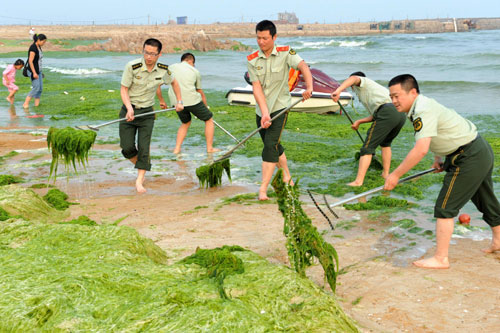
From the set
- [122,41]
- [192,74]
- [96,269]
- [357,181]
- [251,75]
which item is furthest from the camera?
[122,41]

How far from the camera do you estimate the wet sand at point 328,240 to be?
3.99 metres

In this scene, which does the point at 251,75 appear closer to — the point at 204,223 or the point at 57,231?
the point at 204,223

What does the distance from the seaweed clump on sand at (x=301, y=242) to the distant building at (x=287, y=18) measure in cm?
15595

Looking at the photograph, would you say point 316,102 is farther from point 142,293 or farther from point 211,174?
point 142,293

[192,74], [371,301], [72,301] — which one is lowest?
[371,301]

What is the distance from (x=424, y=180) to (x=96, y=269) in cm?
550

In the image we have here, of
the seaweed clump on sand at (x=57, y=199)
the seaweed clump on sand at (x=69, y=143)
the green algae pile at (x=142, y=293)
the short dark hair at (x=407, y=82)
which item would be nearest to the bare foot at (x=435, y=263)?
the green algae pile at (x=142, y=293)

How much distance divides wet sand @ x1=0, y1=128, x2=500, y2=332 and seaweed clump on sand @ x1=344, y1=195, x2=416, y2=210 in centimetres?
21

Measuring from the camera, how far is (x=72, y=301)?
351 centimetres

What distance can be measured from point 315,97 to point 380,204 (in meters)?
A: 8.08

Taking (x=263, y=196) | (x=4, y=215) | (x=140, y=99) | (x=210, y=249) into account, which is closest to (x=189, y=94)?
(x=140, y=99)

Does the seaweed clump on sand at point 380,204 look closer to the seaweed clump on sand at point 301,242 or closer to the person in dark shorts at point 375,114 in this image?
the person in dark shorts at point 375,114

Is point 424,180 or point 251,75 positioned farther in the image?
point 424,180

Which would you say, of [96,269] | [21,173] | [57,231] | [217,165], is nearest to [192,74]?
[217,165]
